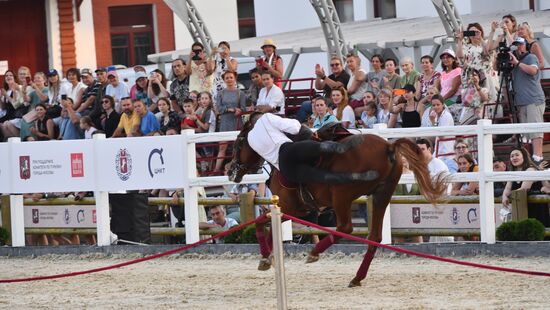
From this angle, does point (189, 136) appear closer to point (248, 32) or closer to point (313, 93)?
point (313, 93)

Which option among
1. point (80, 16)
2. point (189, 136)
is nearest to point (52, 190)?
point (189, 136)

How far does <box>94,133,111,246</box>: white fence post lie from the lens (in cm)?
1784

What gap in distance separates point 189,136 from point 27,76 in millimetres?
6811

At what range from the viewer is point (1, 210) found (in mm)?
19000

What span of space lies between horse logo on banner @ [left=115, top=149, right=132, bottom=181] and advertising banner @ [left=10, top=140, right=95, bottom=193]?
16.8 inches

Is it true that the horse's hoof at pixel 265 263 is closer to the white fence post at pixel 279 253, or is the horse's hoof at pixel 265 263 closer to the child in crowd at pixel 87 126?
the white fence post at pixel 279 253

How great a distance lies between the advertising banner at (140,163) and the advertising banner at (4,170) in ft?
5.24

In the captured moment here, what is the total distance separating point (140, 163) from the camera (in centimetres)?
1748

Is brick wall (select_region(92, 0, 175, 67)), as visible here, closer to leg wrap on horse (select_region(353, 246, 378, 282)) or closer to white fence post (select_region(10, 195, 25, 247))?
white fence post (select_region(10, 195, 25, 247))

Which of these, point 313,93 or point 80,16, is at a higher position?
point 80,16

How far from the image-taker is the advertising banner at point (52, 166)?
18.0 metres

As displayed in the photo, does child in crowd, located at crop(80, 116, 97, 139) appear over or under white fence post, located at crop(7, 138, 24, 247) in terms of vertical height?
over

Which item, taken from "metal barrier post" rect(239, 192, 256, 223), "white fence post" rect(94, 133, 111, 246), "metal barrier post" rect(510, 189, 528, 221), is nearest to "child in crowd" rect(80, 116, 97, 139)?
"white fence post" rect(94, 133, 111, 246)

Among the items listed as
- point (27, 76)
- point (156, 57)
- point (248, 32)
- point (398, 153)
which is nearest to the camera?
point (398, 153)
